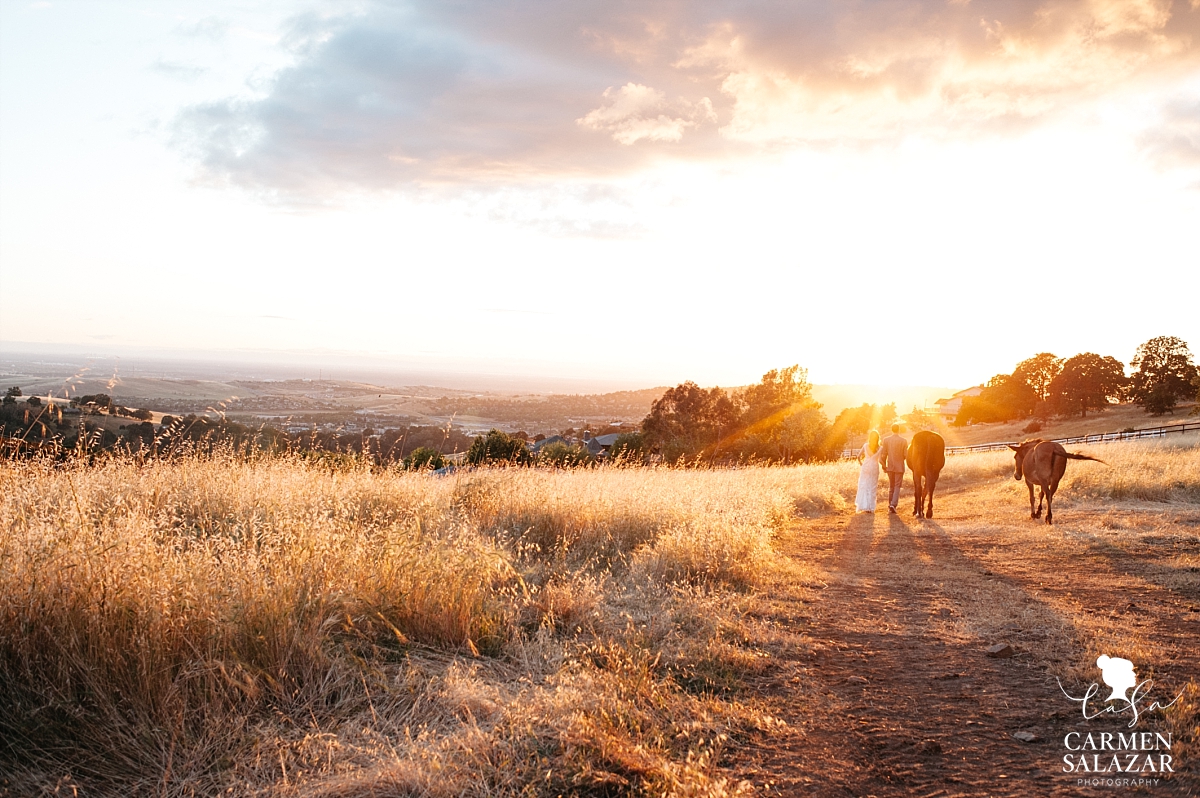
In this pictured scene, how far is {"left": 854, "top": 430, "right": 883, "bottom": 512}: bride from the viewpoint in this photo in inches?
531

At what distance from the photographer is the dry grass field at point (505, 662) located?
308 centimetres

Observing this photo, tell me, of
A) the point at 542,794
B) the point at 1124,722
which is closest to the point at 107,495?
the point at 542,794

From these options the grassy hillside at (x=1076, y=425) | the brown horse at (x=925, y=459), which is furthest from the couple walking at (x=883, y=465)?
the grassy hillside at (x=1076, y=425)

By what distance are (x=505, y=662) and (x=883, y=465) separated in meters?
11.2

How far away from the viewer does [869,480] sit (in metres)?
13.5

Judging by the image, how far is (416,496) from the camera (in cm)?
878

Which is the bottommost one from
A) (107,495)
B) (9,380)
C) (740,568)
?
(740,568)

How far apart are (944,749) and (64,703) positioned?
4.53 metres

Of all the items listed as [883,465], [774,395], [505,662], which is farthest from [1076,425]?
[505,662]

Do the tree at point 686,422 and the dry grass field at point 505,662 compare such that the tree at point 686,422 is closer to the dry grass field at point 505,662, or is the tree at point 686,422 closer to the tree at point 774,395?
the tree at point 774,395

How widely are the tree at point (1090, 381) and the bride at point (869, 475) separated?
59498mm

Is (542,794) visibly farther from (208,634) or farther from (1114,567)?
(1114,567)

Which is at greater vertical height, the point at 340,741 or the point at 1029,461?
the point at 1029,461

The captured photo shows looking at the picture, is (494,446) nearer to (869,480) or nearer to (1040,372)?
(869,480)
